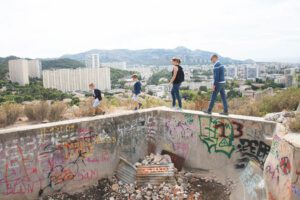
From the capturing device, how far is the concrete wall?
5.15m

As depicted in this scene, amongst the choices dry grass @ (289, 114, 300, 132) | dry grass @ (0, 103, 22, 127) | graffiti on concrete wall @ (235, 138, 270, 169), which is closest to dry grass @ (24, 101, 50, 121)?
dry grass @ (0, 103, 22, 127)

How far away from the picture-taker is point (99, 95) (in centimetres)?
819

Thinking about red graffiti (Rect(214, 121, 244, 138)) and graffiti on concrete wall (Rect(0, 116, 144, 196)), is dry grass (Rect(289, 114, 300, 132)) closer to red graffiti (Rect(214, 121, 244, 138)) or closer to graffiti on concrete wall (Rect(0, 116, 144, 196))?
red graffiti (Rect(214, 121, 244, 138))

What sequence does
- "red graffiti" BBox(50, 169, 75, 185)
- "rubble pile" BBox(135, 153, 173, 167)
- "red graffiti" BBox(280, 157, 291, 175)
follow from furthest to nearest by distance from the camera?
"rubble pile" BBox(135, 153, 173, 167), "red graffiti" BBox(50, 169, 75, 185), "red graffiti" BBox(280, 157, 291, 175)

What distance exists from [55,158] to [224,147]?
→ 378cm

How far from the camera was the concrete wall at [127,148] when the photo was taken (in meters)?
5.15

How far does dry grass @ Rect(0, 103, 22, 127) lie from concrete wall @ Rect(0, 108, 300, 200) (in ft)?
12.4

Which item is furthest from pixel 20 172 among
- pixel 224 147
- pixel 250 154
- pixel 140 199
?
pixel 250 154

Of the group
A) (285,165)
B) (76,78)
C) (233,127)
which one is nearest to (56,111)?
(233,127)

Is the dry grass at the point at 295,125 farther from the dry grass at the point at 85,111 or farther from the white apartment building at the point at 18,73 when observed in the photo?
the white apartment building at the point at 18,73

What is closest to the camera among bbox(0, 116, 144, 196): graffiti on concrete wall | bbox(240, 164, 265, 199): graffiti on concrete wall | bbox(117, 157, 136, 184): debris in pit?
bbox(240, 164, 265, 199): graffiti on concrete wall

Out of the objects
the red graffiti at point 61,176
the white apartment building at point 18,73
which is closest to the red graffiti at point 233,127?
the red graffiti at point 61,176

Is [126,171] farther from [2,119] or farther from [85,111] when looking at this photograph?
[2,119]

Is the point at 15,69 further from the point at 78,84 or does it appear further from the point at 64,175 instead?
the point at 64,175
